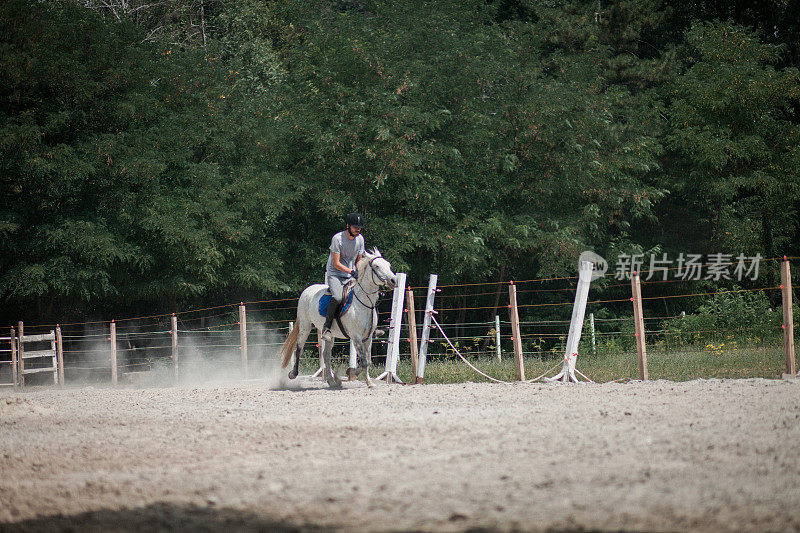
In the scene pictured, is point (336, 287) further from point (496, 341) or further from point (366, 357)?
point (496, 341)

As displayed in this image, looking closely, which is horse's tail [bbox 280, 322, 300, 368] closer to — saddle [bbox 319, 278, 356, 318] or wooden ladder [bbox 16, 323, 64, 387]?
saddle [bbox 319, 278, 356, 318]

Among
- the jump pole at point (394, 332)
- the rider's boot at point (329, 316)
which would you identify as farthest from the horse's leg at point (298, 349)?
the jump pole at point (394, 332)

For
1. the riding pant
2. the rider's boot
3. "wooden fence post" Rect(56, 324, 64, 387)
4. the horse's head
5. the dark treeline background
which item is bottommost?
"wooden fence post" Rect(56, 324, 64, 387)

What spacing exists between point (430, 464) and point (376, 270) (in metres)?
5.79

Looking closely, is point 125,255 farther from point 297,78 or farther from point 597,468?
point 597,468

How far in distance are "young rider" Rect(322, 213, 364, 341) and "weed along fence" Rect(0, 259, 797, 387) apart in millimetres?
1026

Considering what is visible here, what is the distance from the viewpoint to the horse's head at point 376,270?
11.2 meters

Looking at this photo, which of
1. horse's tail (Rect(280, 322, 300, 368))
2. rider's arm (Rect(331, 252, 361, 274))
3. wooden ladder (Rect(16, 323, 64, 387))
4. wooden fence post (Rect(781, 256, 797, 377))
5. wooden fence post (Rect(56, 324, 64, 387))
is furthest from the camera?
wooden ladder (Rect(16, 323, 64, 387))

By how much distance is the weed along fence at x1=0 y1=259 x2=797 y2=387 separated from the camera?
12.2 m

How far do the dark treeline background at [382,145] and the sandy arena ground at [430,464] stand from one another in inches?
479

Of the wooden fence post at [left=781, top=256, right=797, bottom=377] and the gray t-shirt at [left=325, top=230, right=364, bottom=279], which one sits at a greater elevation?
the gray t-shirt at [left=325, top=230, right=364, bottom=279]

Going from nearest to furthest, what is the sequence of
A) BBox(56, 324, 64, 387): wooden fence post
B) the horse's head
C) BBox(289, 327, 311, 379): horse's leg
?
the horse's head
BBox(289, 327, 311, 379): horse's leg
BBox(56, 324, 64, 387): wooden fence post

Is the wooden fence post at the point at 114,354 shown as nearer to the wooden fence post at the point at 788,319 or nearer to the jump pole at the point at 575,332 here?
the jump pole at the point at 575,332

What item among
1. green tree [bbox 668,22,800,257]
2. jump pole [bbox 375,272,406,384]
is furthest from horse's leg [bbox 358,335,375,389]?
green tree [bbox 668,22,800,257]
